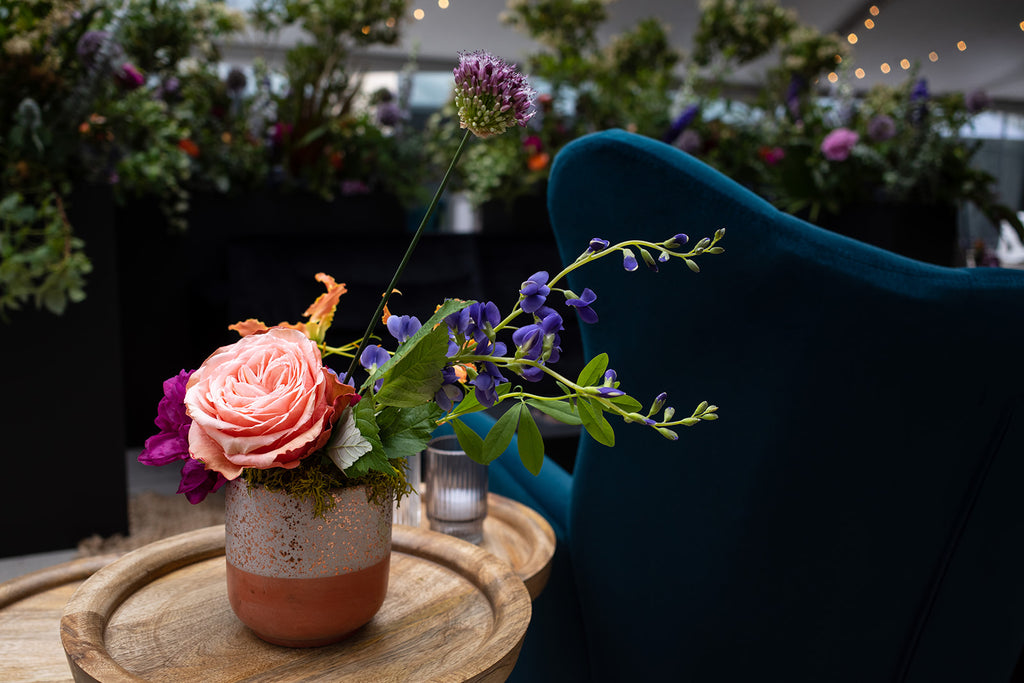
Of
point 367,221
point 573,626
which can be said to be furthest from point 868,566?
point 367,221

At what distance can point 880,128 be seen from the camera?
285 centimetres

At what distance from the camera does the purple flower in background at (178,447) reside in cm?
55

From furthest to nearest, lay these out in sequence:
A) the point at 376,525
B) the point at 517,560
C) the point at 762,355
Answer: the point at 517,560 → the point at 762,355 → the point at 376,525

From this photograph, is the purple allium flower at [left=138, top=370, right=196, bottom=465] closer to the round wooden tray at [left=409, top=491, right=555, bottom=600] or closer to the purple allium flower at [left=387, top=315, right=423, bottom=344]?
the purple allium flower at [left=387, top=315, right=423, bottom=344]

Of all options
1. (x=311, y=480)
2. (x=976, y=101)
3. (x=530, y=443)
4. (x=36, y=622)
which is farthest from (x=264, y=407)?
(x=976, y=101)

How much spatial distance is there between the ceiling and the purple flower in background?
644 cm

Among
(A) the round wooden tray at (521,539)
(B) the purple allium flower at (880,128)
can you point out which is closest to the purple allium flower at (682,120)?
(B) the purple allium flower at (880,128)

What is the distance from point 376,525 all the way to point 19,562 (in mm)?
1812

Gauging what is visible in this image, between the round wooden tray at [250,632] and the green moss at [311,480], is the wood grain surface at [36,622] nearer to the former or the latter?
the round wooden tray at [250,632]

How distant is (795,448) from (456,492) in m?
0.44

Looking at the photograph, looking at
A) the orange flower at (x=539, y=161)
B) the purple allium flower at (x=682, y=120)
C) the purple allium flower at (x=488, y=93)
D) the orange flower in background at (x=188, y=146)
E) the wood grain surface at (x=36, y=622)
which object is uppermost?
the purple allium flower at (x=682, y=120)

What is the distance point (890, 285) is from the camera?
2.08ft

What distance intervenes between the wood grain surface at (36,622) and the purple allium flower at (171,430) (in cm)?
26

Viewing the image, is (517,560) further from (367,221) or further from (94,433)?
(367,221)
